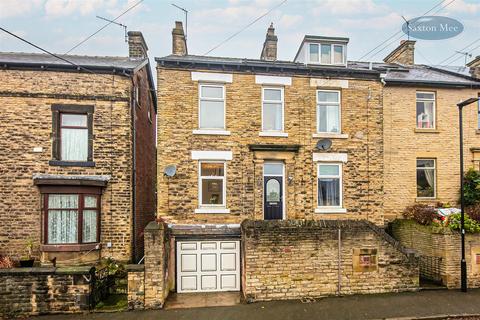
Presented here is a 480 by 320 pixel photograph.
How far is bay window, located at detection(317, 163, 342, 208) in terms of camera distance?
502 inches

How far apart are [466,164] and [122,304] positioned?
49.3 ft

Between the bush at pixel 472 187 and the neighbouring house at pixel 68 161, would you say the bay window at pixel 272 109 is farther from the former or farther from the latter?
the bush at pixel 472 187

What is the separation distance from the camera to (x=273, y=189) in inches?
496

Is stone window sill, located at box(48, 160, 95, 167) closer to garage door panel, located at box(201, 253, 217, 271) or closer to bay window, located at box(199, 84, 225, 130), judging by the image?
bay window, located at box(199, 84, 225, 130)

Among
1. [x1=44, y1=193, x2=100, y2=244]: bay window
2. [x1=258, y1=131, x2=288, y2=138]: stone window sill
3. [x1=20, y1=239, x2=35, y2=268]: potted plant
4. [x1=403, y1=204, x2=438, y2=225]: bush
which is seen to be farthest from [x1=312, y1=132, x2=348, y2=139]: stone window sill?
[x1=20, y1=239, x2=35, y2=268]: potted plant

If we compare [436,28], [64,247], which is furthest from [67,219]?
[436,28]

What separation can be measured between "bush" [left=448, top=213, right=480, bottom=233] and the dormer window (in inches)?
290

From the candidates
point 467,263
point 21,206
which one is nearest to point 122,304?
point 21,206

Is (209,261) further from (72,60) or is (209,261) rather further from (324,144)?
(72,60)

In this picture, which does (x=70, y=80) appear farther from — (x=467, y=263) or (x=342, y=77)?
(x=467, y=263)

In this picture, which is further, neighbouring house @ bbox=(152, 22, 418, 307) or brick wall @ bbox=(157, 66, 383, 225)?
brick wall @ bbox=(157, 66, 383, 225)

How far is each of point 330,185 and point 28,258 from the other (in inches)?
436

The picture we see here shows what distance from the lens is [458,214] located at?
1159 cm

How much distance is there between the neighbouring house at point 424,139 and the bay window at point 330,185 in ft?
8.50
